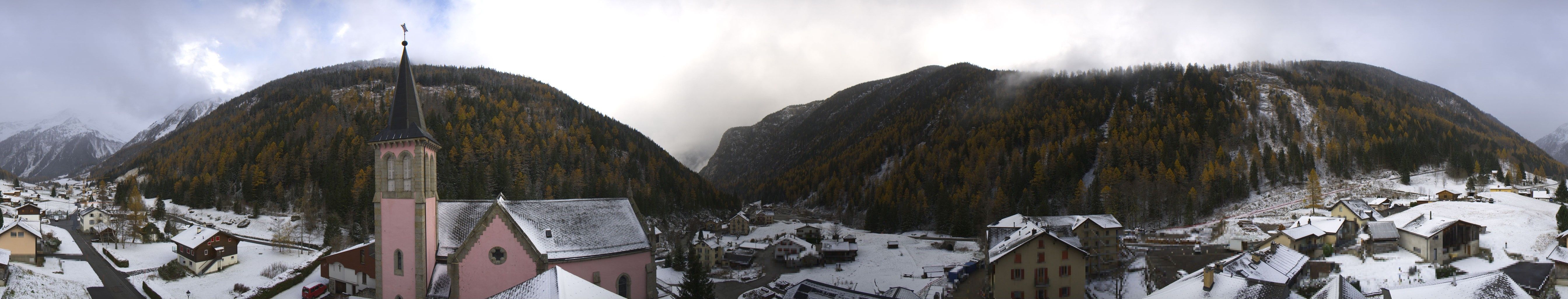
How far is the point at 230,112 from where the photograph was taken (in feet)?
488

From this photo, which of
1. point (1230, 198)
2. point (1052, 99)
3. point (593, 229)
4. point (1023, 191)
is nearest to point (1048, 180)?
point (1023, 191)

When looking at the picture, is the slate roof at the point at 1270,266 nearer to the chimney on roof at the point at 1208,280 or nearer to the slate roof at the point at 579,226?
the chimney on roof at the point at 1208,280

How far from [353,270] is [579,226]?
20883mm

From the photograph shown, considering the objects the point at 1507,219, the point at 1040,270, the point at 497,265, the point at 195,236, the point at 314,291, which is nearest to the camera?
the point at 497,265

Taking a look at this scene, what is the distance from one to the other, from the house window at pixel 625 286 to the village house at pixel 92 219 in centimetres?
7654

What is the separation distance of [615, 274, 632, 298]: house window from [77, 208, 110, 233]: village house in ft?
251

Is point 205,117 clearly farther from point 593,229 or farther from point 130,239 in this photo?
point 593,229

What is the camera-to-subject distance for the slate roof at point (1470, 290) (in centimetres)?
2638

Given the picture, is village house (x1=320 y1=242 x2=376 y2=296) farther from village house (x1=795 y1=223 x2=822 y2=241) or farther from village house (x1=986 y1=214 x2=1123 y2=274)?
village house (x1=795 y1=223 x2=822 y2=241)

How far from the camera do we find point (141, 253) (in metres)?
61.8

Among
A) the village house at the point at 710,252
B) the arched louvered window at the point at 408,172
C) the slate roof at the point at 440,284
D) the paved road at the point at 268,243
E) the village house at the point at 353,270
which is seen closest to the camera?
the slate roof at the point at 440,284

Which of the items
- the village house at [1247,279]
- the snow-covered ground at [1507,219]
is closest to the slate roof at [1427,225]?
the snow-covered ground at [1507,219]

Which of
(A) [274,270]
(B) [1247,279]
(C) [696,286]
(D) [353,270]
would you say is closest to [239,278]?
(A) [274,270]

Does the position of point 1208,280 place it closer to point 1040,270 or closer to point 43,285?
point 1040,270
